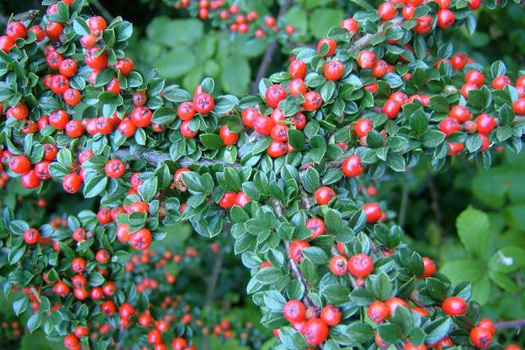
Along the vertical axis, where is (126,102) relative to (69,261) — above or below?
above

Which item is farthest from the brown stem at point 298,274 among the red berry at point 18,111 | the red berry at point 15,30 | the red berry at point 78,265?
the red berry at point 15,30

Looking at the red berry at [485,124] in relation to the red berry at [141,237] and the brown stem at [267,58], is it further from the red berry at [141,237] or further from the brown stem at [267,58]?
the brown stem at [267,58]

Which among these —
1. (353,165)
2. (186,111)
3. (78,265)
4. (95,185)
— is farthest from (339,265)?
(78,265)

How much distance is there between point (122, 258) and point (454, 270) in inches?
80.8

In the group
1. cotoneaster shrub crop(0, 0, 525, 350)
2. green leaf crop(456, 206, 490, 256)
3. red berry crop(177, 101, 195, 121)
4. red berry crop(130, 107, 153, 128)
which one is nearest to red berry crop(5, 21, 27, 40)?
cotoneaster shrub crop(0, 0, 525, 350)

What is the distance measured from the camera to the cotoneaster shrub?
1464 mm

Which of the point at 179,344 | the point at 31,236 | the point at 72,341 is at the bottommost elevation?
the point at 179,344

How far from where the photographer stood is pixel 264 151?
1.73 meters

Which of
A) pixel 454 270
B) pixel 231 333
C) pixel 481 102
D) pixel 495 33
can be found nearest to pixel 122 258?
pixel 231 333

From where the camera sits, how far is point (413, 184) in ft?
13.4

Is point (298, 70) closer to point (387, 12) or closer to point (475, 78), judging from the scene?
point (387, 12)

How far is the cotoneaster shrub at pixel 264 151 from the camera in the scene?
1.46 meters

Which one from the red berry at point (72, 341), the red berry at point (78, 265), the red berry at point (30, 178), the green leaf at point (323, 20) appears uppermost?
the red berry at point (30, 178)

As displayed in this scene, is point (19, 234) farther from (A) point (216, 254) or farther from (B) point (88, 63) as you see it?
(A) point (216, 254)
